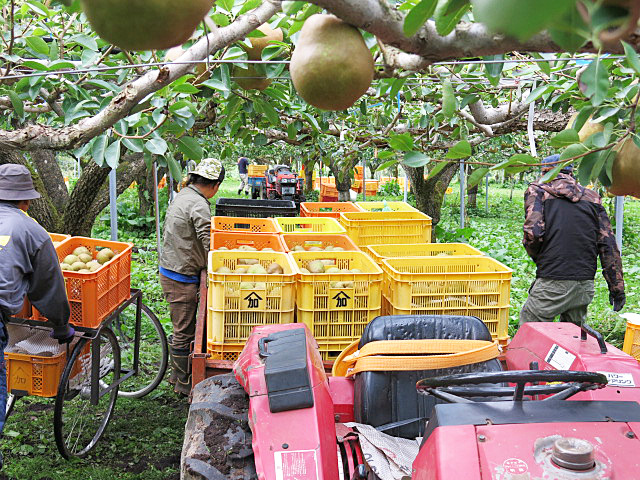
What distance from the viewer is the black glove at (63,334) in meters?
3.94

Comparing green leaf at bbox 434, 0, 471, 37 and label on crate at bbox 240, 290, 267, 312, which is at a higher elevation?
green leaf at bbox 434, 0, 471, 37

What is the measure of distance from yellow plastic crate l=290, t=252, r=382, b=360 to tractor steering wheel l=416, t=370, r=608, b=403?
5.15 ft

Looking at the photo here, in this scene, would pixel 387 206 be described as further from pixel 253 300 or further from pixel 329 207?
pixel 253 300

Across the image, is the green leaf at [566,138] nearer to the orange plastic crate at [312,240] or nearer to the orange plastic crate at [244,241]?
the orange plastic crate at [244,241]

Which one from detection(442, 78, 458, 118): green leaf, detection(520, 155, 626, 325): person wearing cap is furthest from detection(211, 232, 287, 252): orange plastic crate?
Answer: detection(442, 78, 458, 118): green leaf

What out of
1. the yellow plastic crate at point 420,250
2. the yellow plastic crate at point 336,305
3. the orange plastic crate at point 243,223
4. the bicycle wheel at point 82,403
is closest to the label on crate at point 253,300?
the yellow plastic crate at point 336,305

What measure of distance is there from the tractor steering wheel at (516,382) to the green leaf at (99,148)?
1.48 metres

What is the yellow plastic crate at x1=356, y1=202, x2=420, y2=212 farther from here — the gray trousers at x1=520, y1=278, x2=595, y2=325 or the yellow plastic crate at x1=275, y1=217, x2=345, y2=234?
the gray trousers at x1=520, y1=278, x2=595, y2=325

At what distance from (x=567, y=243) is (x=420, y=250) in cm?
118

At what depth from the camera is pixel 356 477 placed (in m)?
2.63

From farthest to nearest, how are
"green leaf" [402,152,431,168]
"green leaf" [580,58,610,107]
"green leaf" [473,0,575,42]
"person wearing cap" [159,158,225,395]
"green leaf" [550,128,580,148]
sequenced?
"person wearing cap" [159,158,225,395] → "green leaf" [550,128,580,148] → "green leaf" [402,152,431,168] → "green leaf" [580,58,610,107] → "green leaf" [473,0,575,42]

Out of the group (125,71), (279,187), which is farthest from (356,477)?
(279,187)

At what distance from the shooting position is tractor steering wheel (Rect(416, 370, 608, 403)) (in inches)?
78.5

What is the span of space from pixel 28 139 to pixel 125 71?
0.92 metres
